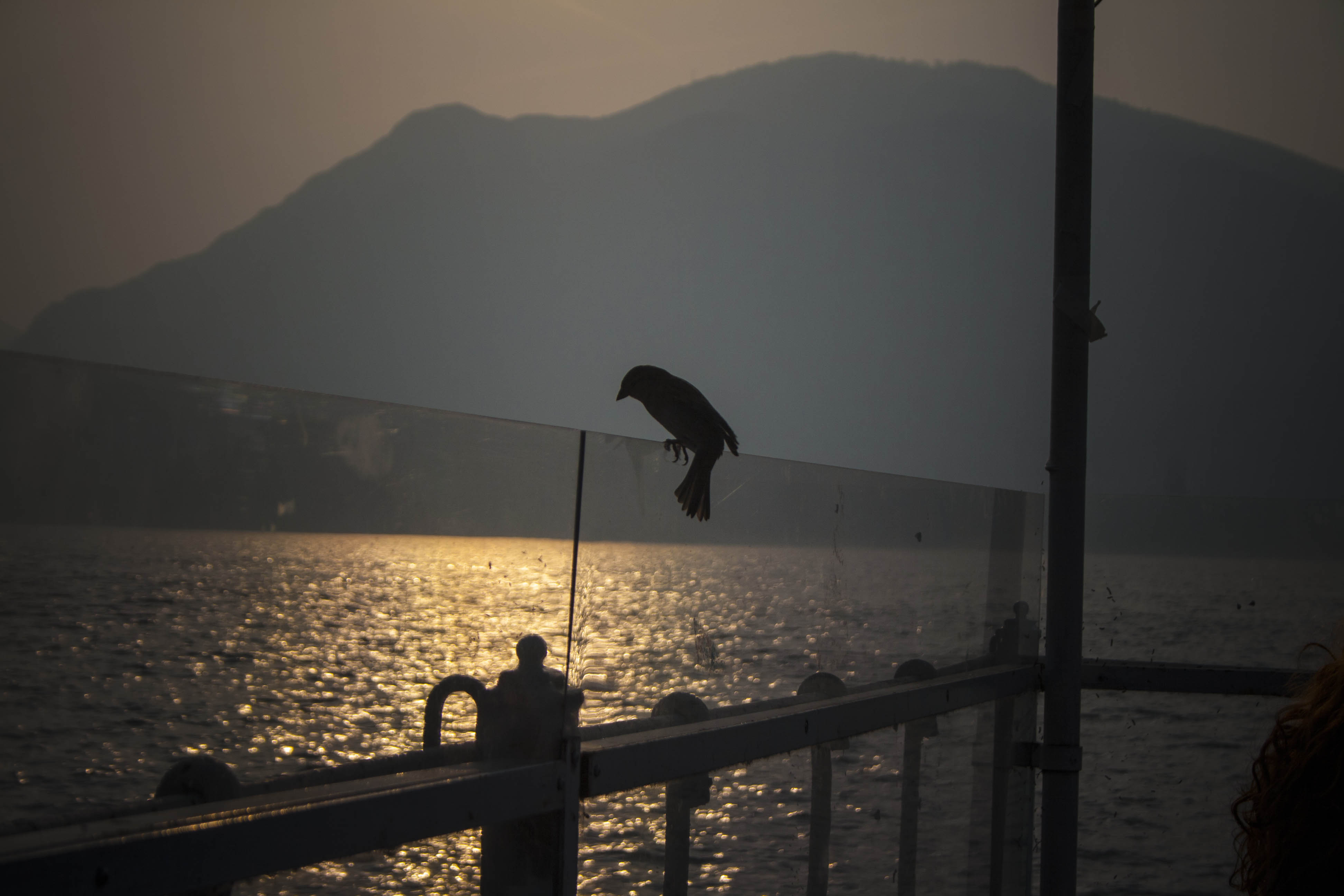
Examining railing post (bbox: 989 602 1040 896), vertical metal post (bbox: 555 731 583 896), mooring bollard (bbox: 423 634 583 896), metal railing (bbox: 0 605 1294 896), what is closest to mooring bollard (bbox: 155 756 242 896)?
metal railing (bbox: 0 605 1294 896)

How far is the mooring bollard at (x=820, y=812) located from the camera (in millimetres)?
2770

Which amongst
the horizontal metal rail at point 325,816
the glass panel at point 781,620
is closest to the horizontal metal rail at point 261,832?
the horizontal metal rail at point 325,816

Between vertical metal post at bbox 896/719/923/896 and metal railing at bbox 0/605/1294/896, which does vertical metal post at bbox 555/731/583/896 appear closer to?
metal railing at bbox 0/605/1294/896

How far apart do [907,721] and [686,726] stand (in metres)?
1.05

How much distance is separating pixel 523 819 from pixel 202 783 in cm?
56

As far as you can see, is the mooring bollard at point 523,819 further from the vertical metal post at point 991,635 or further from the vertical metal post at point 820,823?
the vertical metal post at point 991,635

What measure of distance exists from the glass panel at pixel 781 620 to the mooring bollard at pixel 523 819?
14cm

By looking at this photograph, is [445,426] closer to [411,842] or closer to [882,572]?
[411,842]

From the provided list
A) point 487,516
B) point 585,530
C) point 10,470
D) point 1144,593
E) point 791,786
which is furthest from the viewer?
point 1144,593

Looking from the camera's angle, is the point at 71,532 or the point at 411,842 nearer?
the point at 71,532

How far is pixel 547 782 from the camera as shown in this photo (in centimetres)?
169

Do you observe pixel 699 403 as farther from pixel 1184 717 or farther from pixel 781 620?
pixel 1184 717

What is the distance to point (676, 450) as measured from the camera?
238 cm

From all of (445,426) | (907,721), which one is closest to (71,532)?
(445,426)
